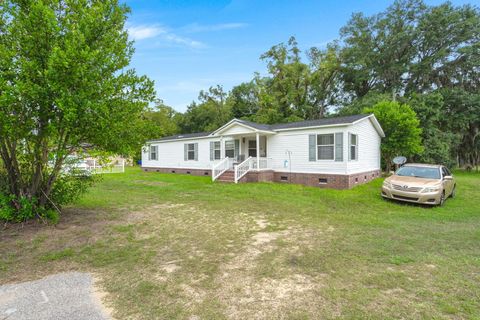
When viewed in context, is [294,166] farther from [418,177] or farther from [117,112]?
[117,112]

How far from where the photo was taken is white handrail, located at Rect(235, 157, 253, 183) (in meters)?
13.0

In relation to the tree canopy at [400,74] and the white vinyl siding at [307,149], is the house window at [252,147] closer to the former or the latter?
the white vinyl siding at [307,149]

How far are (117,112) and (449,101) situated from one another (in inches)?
997

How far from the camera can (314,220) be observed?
6031mm

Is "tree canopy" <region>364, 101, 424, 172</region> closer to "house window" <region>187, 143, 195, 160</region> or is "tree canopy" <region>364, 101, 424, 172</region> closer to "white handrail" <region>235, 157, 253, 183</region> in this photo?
"white handrail" <region>235, 157, 253, 183</region>

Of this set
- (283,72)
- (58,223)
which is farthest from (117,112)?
(283,72)

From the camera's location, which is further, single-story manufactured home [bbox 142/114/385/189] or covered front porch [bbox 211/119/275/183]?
covered front porch [bbox 211/119/275/183]

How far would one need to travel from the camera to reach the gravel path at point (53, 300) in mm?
2375

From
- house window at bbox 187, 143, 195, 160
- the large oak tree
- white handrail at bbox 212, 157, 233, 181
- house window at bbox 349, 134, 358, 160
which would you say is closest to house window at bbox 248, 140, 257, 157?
white handrail at bbox 212, 157, 233, 181

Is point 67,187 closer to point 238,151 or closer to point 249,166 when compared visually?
point 249,166

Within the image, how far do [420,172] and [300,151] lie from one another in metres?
5.19

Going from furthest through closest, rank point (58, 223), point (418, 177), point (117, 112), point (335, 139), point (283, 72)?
point (283, 72)
point (335, 139)
point (418, 177)
point (58, 223)
point (117, 112)

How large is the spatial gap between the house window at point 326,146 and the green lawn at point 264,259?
15.0 ft

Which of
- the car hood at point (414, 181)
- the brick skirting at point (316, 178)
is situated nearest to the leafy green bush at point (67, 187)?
the brick skirting at point (316, 178)
